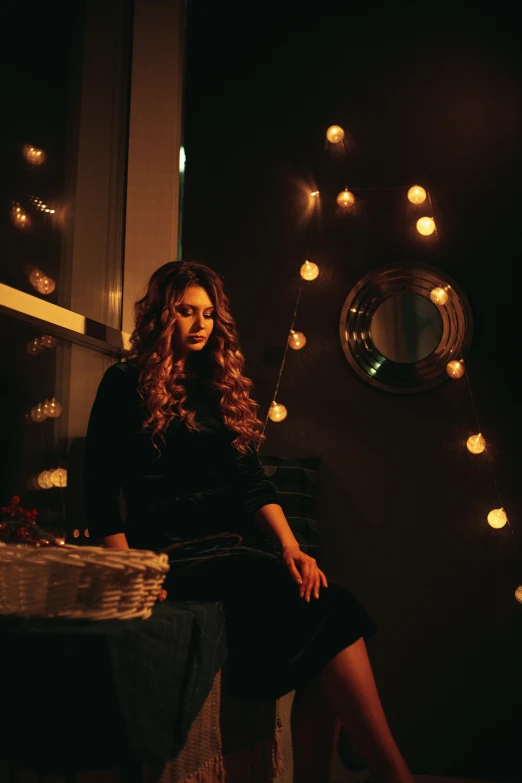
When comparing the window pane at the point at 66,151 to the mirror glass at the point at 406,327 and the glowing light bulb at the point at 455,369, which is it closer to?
the mirror glass at the point at 406,327

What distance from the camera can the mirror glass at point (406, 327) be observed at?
316cm

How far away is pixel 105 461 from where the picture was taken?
205cm

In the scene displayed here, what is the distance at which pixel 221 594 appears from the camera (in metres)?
1.80

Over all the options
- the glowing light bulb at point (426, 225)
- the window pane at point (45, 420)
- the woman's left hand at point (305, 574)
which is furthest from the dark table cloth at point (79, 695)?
the glowing light bulb at point (426, 225)

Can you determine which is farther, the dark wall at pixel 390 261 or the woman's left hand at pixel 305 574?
the dark wall at pixel 390 261

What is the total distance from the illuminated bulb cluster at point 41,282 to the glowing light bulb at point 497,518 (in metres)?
1.92

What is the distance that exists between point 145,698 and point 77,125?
2.13 m

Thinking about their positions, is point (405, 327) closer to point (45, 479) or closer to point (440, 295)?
point (440, 295)

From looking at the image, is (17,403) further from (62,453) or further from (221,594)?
(221,594)

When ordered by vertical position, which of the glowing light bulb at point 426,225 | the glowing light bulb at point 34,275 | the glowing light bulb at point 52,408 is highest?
the glowing light bulb at point 426,225

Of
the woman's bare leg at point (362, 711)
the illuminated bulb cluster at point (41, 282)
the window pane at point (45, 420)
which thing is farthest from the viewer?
the illuminated bulb cluster at point (41, 282)

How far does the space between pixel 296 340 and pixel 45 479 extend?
4.49 feet

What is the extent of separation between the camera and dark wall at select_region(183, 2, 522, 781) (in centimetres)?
298

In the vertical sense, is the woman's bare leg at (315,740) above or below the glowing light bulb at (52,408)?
below
